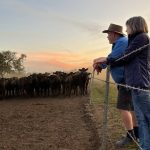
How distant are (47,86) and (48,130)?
1349 centimetres

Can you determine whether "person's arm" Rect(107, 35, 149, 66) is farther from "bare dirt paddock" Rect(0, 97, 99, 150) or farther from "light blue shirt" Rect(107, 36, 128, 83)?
"bare dirt paddock" Rect(0, 97, 99, 150)

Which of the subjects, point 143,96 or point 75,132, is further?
point 75,132

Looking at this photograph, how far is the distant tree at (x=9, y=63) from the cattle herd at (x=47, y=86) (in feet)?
85.1

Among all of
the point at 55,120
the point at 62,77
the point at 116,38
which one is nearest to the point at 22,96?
the point at 62,77

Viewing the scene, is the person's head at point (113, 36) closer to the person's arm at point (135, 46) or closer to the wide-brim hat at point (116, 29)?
the wide-brim hat at point (116, 29)

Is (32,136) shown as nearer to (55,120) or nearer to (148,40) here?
(55,120)

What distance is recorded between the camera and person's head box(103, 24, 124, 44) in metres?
9.21

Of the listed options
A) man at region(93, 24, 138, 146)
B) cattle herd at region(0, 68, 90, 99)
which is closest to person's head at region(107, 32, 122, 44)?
man at region(93, 24, 138, 146)

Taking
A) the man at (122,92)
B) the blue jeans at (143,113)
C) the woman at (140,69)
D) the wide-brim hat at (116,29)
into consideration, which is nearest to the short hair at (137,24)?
the woman at (140,69)

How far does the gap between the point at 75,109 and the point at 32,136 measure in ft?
20.1

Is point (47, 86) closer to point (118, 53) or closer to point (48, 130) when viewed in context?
point (48, 130)

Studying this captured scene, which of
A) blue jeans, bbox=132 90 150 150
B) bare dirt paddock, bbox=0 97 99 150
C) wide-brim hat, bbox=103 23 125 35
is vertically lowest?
bare dirt paddock, bbox=0 97 99 150

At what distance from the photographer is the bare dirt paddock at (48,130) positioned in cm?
966

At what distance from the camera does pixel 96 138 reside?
10109 millimetres
